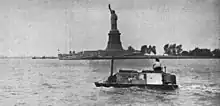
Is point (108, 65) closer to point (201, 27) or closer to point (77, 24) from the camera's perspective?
point (77, 24)

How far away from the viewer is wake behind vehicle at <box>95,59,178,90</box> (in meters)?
6.97

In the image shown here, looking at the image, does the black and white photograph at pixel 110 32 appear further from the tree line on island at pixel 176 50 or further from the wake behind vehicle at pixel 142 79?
the wake behind vehicle at pixel 142 79

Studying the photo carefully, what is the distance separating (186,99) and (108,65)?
2355 mm

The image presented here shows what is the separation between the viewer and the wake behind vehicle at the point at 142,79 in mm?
6973

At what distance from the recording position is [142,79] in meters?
7.05

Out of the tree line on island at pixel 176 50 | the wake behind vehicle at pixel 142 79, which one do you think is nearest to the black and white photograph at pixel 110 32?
the tree line on island at pixel 176 50

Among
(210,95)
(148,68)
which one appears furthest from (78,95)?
(210,95)

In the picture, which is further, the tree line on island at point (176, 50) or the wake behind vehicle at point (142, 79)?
the wake behind vehicle at point (142, 79)

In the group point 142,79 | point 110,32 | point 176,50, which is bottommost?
point 142,79

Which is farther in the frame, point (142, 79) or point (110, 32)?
point (142, 79)

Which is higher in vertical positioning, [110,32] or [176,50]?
[110,32]

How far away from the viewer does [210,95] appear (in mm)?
6234

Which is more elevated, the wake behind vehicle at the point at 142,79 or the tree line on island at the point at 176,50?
the tree line on island at the point at 176,50

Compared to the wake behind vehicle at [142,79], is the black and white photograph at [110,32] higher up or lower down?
higher up
